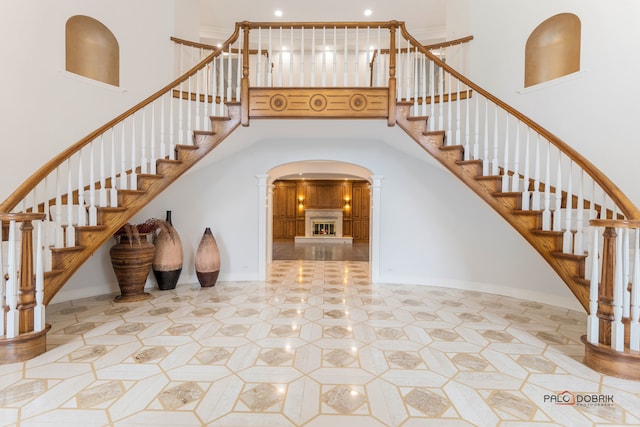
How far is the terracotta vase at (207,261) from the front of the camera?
4438 mm

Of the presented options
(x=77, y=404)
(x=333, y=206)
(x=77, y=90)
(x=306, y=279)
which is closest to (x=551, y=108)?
(x=306, y=279)

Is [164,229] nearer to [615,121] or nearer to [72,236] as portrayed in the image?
[72,236]

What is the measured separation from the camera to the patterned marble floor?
170cm

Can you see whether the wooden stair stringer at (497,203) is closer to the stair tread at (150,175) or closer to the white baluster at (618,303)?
the white baluster at (618,303)

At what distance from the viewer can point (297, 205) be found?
11672 mm

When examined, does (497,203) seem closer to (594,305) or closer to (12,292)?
(594,305)

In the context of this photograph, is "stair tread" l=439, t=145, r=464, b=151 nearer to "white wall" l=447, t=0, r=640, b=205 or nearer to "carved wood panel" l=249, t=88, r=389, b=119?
"carved wood panel" l=249, t=88, r=389, b=119

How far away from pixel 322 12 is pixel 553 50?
4017 millimetres

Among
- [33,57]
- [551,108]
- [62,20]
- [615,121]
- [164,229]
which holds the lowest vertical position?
[164,229]

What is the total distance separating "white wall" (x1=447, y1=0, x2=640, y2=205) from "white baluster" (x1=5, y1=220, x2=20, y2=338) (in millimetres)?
5277

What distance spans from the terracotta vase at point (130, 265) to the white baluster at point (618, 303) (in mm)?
4613

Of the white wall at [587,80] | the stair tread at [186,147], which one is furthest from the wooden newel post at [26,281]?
the white wall at [587,80]

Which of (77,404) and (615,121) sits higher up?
(615,121)

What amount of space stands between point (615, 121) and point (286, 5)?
5389mm
